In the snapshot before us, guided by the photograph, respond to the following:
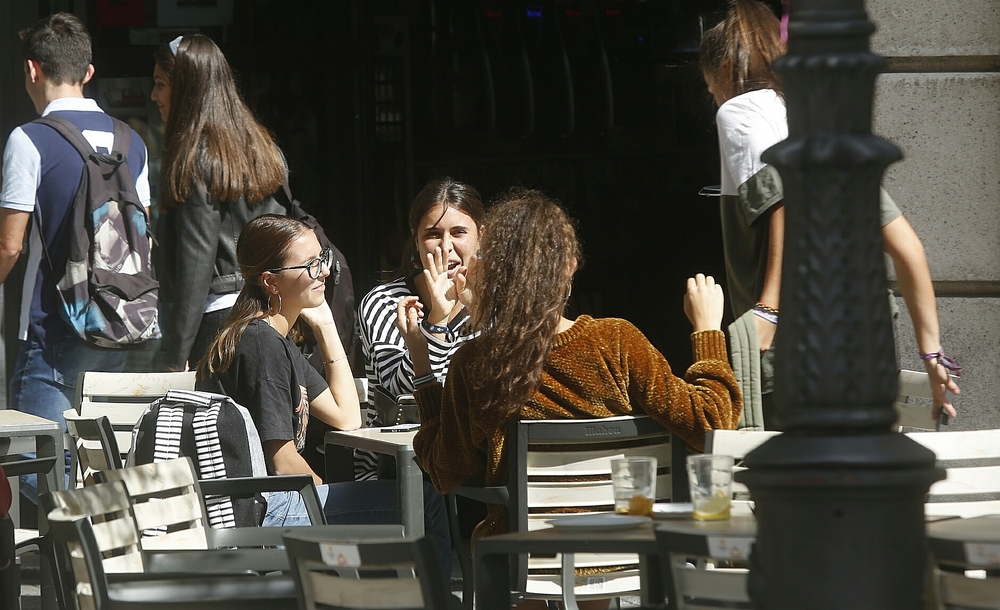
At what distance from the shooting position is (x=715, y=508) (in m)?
2.94

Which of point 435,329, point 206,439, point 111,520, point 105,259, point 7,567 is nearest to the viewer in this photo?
point 111,520

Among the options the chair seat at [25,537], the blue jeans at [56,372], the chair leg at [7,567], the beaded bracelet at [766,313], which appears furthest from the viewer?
the blue jeans at [56,372]

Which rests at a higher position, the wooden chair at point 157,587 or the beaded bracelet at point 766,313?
the beaded bracelet at point 766,313

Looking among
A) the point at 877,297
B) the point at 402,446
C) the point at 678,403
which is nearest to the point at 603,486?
the point at 678,403

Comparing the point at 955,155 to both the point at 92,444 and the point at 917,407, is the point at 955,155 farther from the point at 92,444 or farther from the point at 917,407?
the point at 92,444

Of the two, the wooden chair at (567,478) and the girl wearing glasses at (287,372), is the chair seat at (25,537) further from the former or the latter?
the wooden chair at (567,478)

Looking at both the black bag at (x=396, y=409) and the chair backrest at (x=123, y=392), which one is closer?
the black bag at (x=396, y=409)

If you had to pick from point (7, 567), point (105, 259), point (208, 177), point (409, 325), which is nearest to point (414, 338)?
point (409, 325)

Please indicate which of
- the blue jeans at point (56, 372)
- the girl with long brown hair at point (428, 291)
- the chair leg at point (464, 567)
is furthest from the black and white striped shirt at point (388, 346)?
the blue jeans at point (56, 372)

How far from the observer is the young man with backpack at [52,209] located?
617cm

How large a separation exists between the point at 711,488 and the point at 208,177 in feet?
12.2

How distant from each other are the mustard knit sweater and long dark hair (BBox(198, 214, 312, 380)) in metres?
1.15

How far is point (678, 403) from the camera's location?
374 centimetres

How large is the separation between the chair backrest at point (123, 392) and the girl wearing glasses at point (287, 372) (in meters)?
0.59
